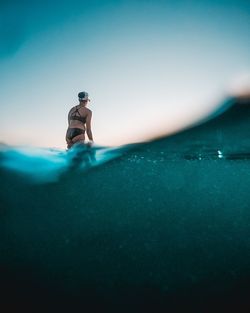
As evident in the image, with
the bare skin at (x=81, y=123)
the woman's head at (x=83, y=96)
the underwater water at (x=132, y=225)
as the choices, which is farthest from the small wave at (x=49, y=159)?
the woman's head at (x=83, y=96)

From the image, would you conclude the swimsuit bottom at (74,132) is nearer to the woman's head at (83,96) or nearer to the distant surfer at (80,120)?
the distant surfer at (80,120)

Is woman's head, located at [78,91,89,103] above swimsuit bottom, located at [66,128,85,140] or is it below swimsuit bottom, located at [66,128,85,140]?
above

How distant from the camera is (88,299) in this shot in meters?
7.30

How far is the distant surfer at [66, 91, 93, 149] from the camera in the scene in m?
6.81

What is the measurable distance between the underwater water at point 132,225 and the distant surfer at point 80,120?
0.47m

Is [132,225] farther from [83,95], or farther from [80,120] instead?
[83,95]

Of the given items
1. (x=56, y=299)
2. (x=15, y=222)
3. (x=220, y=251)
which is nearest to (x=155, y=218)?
(x=220, y=251)

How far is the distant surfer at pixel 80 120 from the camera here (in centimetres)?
681

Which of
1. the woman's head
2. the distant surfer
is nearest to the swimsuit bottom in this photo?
the distant surfer

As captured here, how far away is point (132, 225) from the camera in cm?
988

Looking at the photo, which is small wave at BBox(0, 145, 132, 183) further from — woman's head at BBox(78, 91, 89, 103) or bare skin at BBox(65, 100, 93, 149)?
woman's head at BBox(78, 91, 89, 103)

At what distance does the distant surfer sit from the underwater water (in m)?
0.47

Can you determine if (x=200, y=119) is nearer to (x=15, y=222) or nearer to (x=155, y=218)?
(x=155, y=218)

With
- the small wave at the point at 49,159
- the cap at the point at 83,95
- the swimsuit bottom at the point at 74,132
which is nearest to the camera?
the small wave at the point at 49,159
